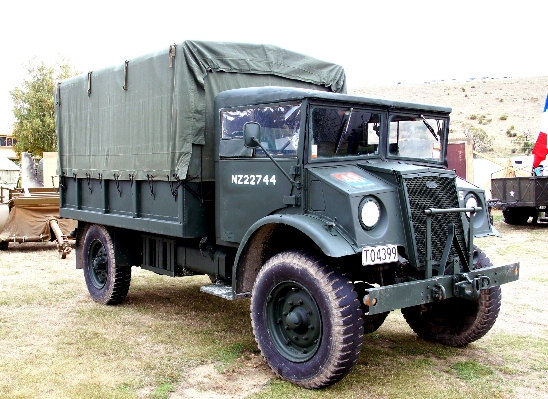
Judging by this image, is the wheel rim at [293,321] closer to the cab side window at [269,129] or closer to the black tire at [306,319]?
the black tire at [306,319]

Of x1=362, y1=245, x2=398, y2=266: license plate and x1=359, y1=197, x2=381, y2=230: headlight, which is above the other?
x1=359, y1=197, x2=381, y2=230: headlight

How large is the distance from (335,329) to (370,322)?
5.63 feet

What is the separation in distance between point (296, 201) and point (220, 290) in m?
1.33

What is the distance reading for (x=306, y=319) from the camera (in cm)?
496

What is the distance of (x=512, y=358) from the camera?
5672mm

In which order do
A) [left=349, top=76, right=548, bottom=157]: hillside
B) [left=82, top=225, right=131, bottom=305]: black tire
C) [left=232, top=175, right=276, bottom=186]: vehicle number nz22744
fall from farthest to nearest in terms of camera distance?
[left=349, top=76, right=548, bottom=157]: hillside < [left=82, top=225, right=131, bottom=305]: black tire < [left=232, top=175, right=276, bottom=186]: vehicle number nz22744

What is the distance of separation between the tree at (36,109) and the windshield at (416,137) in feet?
108

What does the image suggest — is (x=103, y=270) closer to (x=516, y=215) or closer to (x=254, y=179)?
(x=254, y=179)

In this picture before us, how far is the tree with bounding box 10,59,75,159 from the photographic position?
36188mm

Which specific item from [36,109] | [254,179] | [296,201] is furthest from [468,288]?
[36,109]

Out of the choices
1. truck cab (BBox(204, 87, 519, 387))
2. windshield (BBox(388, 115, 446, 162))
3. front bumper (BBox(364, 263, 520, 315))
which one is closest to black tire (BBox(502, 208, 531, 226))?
windshield (BBox(388, 115, 446, 162))

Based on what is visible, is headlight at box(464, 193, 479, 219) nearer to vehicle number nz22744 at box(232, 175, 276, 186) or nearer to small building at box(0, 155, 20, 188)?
vehicle number nz22744 at box(232, 175, 276, 186)

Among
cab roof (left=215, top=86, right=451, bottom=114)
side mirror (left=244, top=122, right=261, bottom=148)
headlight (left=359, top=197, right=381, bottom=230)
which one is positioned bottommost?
headlight (left=359, top=197, right=381, bottom=230)

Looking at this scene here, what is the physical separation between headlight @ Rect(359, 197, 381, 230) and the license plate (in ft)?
0.69
